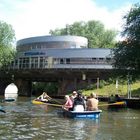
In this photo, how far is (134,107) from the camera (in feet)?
182

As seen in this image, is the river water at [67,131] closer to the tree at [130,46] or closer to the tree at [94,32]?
the tree at [130,46]

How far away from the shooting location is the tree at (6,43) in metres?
102

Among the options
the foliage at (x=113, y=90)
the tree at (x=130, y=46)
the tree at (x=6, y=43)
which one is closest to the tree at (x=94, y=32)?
the tree at (x=6, y=43)

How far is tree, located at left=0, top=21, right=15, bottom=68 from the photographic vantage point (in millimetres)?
102500

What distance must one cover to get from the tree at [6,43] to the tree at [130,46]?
162ft

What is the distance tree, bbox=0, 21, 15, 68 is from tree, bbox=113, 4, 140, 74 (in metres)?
49.5

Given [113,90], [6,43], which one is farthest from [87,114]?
[6,43]

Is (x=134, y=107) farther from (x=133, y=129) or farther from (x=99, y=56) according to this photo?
(x=99, y=56)

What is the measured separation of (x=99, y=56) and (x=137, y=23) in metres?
35.3

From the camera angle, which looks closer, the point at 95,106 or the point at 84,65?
the point at 95,106

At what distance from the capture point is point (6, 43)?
359 feet

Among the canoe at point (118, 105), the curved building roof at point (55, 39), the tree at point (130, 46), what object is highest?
the curved building roof at point (55, 39)

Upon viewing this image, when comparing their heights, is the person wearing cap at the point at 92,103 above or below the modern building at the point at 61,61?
below

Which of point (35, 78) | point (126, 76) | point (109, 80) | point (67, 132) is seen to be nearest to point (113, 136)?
point (67, 132)
